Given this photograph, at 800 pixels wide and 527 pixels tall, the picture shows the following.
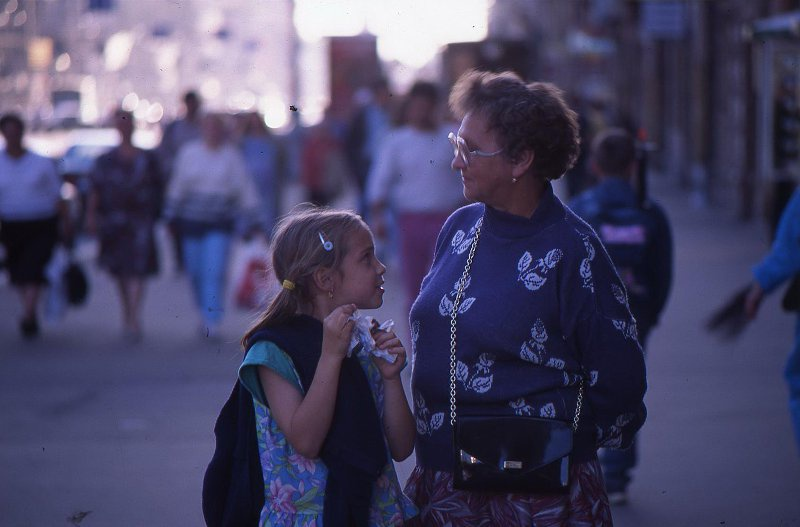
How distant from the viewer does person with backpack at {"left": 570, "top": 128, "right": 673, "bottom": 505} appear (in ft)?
18.6

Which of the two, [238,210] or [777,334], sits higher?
[238,210]

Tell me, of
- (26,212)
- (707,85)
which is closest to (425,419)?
(26,212)

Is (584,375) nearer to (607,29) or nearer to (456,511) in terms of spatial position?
(456,511)

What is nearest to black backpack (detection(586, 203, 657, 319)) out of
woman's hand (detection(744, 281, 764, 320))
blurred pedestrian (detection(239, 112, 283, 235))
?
woman's hand (detection(744, 281, 764, 320))

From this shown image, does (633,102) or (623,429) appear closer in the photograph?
(623,429)

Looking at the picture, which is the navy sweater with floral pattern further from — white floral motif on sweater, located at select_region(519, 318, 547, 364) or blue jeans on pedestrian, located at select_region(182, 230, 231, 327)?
blue jeans on pedestrian, located at select_region(182, 230, 231, 327)

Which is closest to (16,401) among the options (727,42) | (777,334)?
(777,334)

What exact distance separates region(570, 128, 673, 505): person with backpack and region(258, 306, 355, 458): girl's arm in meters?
2.81

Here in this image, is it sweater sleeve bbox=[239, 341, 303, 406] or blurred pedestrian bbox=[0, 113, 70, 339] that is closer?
sweater sleeve bbox=[239, 341, 303, 406]

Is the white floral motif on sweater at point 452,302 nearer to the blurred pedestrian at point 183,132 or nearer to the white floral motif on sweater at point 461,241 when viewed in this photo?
the white floral motif on sweater at point 461,241

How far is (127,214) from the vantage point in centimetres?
1085

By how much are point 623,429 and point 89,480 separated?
404cm

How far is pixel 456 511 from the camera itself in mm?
3195

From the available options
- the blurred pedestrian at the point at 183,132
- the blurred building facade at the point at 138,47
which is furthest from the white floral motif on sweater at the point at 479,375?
the blurred pedestrian at the point at 183,132
